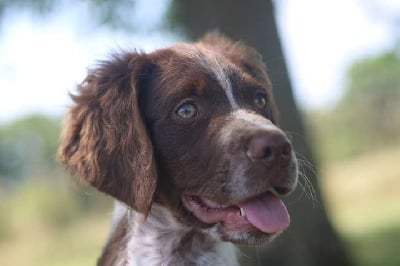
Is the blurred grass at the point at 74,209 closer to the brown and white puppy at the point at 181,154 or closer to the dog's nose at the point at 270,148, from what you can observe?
the brown and white puppy at the point at 181,154

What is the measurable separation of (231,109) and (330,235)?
5.99 metres

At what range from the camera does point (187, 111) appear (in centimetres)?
384

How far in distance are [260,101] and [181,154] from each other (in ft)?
1.94

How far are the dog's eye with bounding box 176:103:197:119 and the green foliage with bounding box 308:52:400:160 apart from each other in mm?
15886

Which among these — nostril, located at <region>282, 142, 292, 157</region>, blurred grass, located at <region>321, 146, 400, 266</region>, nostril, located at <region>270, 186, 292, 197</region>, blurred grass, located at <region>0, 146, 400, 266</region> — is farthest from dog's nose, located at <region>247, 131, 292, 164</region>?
blurred grass, located at <region>0, 146, 400, 266</region>

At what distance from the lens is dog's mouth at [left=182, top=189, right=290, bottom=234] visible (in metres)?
3.68

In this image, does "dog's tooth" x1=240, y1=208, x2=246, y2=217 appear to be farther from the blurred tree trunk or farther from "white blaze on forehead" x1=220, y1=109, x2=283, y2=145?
the blurred tree trunk

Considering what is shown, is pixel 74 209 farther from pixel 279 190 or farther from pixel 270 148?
pixel 270 148

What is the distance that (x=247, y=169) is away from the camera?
11.6 ft

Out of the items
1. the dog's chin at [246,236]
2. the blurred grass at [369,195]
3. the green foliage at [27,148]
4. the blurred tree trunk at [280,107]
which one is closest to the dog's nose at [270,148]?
the dog's chin at [246,236]

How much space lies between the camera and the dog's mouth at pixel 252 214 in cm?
368

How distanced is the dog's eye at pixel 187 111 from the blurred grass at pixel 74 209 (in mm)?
11684

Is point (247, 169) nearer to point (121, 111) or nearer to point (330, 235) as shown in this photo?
point (121, 111)

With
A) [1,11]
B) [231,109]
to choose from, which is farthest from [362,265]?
[231,109]
